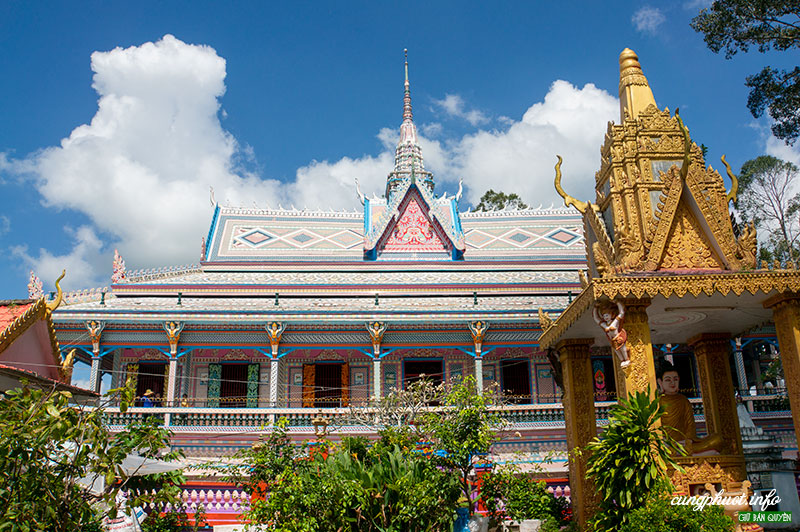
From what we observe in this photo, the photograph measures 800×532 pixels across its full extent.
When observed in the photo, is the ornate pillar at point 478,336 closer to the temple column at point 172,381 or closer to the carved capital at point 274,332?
the carved capital at point 274,332

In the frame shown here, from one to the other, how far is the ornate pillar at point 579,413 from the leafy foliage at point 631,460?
1.59m

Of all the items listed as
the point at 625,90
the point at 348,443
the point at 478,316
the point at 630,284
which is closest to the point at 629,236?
the point at 630,284

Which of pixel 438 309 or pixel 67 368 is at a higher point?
pixel 438 309

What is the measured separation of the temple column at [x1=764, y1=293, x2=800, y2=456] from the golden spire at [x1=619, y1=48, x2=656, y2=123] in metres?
2.90

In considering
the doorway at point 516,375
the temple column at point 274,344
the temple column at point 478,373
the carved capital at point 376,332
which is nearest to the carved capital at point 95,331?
the temple column at point 274,344

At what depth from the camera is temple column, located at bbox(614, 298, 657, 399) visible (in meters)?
6.89

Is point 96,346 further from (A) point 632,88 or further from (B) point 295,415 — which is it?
(A) point 632,88

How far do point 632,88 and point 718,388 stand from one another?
4327 mm

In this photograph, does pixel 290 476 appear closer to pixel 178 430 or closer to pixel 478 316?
pixel 178 430

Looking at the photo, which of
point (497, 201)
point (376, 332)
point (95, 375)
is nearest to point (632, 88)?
point (376, 332)

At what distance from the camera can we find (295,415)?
15938 mm

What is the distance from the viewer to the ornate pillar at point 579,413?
8180mm

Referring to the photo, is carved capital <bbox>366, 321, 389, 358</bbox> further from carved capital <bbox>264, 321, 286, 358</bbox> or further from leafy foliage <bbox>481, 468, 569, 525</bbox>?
leafy foliage <bbox>481, 468, 569, 525</bbox>

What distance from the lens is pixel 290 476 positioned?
6.47 m
